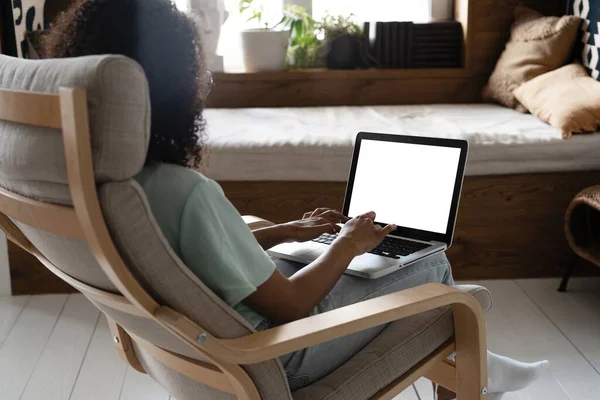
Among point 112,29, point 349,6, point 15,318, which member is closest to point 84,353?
point 15,318

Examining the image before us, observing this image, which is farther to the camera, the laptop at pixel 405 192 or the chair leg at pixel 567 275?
the chair leg at pixel 567 275

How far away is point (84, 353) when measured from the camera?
2.48 metres

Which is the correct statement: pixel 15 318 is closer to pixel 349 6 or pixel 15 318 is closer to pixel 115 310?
pixel 115 310

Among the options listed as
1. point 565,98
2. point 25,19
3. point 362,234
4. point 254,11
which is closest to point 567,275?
point 565,98

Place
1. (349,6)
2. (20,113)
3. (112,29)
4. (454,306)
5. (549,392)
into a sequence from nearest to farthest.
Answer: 1. (20,113)
2. (112,29)
3. (454,306)
4. (549,392)
5. (349,6)

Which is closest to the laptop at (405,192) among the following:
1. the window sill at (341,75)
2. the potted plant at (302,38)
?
the window sill at (341,75)

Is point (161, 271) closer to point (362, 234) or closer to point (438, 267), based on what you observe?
point (362, 234)

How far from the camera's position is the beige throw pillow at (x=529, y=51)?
3.44m

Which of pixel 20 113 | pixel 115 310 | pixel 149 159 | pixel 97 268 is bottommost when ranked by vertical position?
pixel 115 310

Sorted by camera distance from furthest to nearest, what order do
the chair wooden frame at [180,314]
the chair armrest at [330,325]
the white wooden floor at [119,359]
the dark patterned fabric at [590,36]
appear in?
the dark patterned fabric at [590,36], the white wooden floor at [119,359], the chair armrest at [330,325], the chair wooden frame at [180,314]

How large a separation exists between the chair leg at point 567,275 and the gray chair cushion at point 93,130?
6.85 feet

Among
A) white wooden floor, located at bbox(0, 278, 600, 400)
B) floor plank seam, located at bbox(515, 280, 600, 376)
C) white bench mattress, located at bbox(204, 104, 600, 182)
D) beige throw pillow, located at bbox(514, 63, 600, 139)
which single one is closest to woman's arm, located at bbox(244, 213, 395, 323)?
white wooden floor, located at bbox(0, 278, 600, 400)

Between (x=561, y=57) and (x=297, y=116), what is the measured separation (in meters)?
1.17

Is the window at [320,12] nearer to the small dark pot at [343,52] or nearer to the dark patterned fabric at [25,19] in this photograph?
the small dark pot at [343,52]
